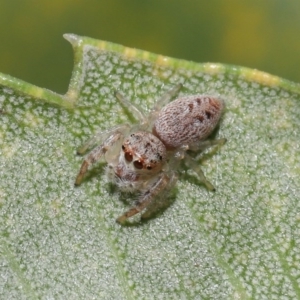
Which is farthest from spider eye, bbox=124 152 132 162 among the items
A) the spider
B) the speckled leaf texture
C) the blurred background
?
the blurred background

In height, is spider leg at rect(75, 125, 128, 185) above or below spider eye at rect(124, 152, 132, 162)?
above

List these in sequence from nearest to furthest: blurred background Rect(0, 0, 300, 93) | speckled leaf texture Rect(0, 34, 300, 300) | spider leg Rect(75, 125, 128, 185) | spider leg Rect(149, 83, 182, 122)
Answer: speckled leaf texture Rect(0, 34, 300, 300) < spider leg Rect(75, 125, 128, 185) < spider leg Rect(149, 83, 182, 122) < blurred background Rect(0, 0, 300, 93)

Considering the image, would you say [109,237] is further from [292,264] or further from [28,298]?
[292,264]

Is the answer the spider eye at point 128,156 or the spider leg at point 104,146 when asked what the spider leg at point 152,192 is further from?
the spider leg at point 104,146

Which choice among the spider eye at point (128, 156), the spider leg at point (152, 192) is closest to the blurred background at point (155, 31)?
the spider eye at point (128, 156)

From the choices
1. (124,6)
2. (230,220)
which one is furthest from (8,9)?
(230,220)

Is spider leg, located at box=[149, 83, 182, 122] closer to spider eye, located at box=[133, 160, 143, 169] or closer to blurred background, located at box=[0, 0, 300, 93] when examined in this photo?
spider eye, located at box=[133, 160, 143, 169]
